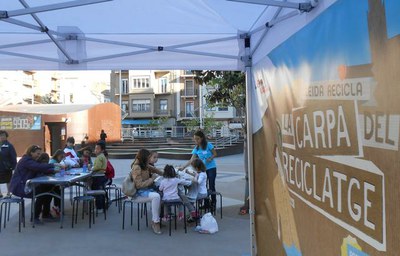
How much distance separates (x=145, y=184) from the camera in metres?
7.01

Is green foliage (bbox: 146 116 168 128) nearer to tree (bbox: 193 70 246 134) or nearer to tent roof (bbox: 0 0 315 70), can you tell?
tree (bbox: 193 70 246 134)

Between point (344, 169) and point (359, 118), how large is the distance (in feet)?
1.18

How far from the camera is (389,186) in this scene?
1.90m

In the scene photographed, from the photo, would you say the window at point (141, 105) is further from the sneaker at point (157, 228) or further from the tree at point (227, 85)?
the sneaker at point (157, 228)

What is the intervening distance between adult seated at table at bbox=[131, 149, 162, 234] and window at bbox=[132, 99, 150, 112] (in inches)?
2362

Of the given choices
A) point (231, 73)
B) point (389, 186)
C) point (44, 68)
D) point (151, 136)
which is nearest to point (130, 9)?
point (44, 68)

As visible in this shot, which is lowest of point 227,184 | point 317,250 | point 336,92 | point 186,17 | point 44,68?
point 227,184

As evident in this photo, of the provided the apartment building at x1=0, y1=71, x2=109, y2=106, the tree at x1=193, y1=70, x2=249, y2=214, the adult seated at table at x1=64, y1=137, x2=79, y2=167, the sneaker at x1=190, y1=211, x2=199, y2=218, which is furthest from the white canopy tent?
the apartment building at x1=0, y1=71, x2=109, y2=106

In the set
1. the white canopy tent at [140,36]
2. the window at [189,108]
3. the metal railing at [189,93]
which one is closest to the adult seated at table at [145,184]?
the white canopy tent at [140,36]

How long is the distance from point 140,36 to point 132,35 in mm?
104

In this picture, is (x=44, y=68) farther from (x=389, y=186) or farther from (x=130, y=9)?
(x=389, y=186)

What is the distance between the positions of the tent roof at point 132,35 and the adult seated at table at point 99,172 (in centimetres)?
303

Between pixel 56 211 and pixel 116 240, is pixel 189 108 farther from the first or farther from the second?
pixel 116 240

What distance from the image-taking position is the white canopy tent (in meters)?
4.56
